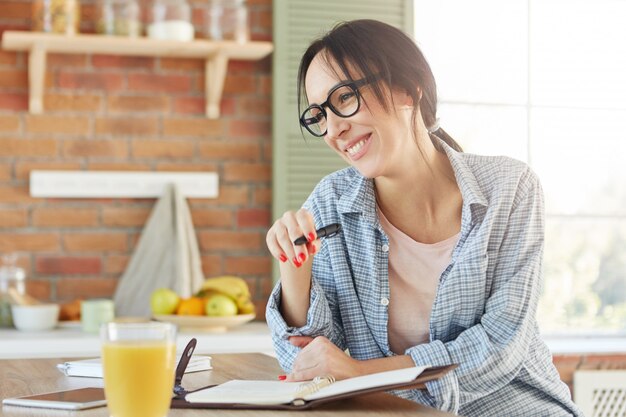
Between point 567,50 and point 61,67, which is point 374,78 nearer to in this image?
point 61,67

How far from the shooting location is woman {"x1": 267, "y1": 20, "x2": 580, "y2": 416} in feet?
5.36

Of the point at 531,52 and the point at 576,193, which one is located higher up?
the point at 531,52

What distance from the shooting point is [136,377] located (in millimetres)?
1098

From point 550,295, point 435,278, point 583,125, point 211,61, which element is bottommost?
point 550,295

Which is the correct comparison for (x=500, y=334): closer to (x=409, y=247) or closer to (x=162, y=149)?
(x=409, y=247)

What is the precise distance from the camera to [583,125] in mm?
3752

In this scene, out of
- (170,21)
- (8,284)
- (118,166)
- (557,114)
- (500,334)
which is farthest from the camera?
(557,114)

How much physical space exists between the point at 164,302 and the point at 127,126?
0.72 metres

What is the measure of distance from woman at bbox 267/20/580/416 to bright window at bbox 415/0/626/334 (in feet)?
5.68

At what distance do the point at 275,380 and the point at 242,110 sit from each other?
2045mm

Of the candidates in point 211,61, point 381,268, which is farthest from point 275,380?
point 211,61

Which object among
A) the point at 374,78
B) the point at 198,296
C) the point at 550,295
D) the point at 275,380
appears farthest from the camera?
the point at 550,295

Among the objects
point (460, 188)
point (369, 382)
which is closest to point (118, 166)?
point (460, 188)

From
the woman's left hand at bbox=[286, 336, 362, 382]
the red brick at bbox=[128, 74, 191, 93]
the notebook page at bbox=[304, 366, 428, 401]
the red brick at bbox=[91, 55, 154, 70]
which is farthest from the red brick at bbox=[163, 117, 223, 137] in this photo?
the notebook page at bbox=[304, 366, 428, 401]
